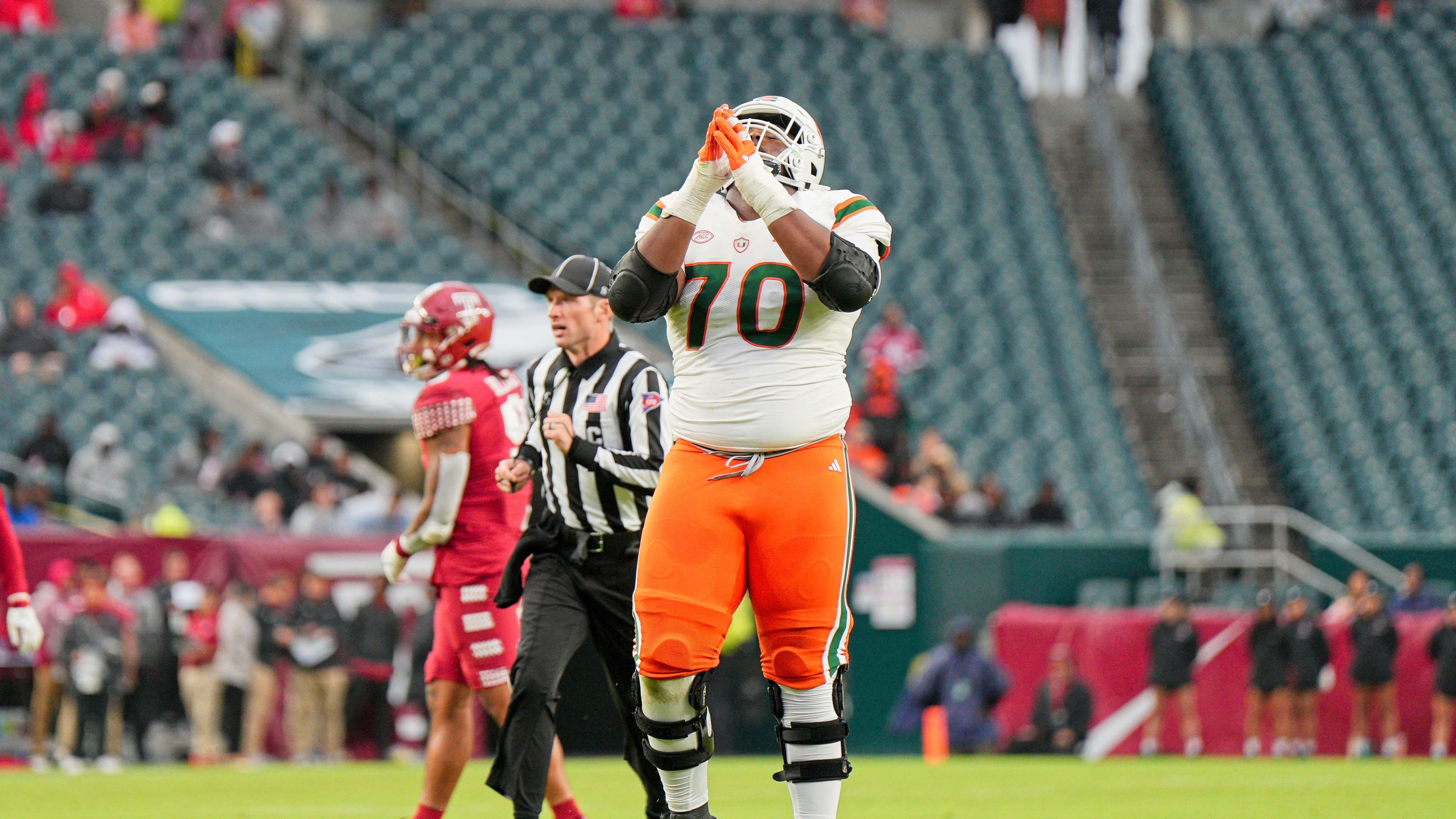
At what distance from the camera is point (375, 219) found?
893 inches

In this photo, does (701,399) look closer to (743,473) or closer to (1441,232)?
(743,473)

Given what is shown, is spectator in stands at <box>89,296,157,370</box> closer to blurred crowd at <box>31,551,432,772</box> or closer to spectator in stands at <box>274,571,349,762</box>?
blurred crowd at <box>31,551,432,772</box>

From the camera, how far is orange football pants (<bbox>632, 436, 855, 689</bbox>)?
5742 mm

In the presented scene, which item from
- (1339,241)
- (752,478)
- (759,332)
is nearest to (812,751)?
(752,478)

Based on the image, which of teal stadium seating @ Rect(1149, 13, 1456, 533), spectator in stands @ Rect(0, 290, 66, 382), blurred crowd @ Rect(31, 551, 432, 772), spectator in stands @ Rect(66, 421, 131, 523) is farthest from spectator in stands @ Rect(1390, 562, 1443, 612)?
spectator in stands @ Rect(0, 290, 66, 382)

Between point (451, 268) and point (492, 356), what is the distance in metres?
3.30

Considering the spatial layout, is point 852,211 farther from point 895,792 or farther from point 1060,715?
point 1060,715

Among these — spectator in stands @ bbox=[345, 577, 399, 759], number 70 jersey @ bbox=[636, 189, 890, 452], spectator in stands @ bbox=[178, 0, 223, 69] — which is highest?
spectator in stands @ bbox=[178, 0, 223, 69]

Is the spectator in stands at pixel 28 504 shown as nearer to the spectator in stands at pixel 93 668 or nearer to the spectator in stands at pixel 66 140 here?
the spectator in stands at pixel 93 668

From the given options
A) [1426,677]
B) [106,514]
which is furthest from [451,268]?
[1426,677]

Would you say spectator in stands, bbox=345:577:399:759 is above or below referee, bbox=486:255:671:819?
below

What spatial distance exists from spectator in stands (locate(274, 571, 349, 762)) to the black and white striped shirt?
903 cm

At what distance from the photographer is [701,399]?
19.3 ft

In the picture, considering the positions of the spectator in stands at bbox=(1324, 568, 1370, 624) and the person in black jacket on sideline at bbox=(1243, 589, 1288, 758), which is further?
the spectator in stands at bbox=(1324, 568, 1370, 624)
